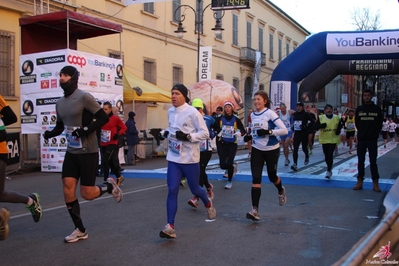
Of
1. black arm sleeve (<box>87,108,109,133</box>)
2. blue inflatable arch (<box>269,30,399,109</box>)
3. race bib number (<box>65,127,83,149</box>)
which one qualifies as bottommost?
race bib number (<box>65,127,83,149</box>)

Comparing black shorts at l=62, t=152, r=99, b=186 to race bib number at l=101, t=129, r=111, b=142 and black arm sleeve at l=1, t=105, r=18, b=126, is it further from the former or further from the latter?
race bib number at l=101, t=129, r=111, b=142

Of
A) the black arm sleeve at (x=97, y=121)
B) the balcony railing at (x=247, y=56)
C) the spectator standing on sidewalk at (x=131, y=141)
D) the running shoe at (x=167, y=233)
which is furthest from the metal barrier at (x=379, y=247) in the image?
the balcony railing at (x=247, y=56)

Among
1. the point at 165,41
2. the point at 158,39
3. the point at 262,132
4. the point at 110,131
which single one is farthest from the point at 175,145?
the point at 165,41

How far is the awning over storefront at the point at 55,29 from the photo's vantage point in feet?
45.5

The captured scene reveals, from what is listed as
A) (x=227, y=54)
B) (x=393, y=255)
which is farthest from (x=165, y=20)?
(x=393, y=255)

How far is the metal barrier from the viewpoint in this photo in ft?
8.55

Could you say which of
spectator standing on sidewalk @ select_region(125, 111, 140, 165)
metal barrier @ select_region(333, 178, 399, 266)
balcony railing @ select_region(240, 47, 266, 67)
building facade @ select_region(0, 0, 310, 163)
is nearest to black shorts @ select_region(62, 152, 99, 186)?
metal barrier @ select_region(333, 178, 399, 266)

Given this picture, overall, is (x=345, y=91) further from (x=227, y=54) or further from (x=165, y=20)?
(x=165, y=20)

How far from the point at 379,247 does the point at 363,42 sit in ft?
40.4

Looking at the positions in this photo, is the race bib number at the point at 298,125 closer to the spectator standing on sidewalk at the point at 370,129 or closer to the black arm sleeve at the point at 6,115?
the spectator standing on sidewalk at the point at 370,129

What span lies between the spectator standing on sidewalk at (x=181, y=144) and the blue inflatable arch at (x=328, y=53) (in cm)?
1029

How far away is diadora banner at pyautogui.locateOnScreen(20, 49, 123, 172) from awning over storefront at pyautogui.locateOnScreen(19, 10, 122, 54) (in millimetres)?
882

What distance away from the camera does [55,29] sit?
15.6 m

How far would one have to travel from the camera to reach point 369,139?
8.88 m
